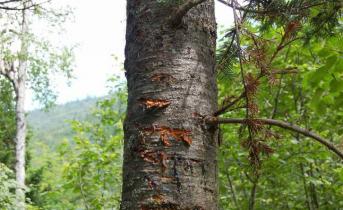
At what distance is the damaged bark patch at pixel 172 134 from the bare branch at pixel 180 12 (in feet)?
0.95

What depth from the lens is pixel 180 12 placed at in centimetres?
122

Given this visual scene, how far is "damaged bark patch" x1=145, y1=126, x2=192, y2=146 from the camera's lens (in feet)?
3.83

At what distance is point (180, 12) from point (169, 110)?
26 centimetres

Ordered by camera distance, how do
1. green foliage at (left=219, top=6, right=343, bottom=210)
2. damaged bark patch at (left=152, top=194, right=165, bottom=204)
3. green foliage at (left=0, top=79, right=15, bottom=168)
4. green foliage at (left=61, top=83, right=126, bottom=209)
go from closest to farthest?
damaged bark patch at (left=152, top=194, right=165, bottom=204)
green foliage at (left=219, top=6, right=343, bottom=210)
green foliage at (left=61, top=83, right=126, bottom=209)
green foliage at (left=0, top=79, right=15, bottom=168)

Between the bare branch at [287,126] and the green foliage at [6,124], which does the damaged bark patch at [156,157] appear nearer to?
the bare branch at [287,126]

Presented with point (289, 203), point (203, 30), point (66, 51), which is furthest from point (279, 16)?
point (66, 51)

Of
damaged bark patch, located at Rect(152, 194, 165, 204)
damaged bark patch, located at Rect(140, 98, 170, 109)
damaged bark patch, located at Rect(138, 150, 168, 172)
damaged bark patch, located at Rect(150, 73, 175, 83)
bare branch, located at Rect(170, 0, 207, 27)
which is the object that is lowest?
damaged bark patch, located at Rect(152, 194, 165, 204)

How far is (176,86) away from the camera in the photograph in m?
1.21

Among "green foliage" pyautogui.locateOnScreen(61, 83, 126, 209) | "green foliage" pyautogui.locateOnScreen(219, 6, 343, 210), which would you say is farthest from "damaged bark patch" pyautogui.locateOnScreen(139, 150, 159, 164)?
"green foliage" pyautogui.locateOnScreen(61, 83, 126, 209)

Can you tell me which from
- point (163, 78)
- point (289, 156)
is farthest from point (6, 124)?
point (163, 78)

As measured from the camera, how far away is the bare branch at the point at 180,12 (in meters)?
1.18

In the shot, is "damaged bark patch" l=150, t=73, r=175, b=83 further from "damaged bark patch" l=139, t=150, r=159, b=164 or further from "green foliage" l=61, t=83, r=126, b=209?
"green foliage" l=61, t=83, r=126, b=209

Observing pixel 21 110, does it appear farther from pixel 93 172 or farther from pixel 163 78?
pixel 163 78

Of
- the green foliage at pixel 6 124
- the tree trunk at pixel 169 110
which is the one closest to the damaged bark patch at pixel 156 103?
the tree trunk at pixel 169 110
